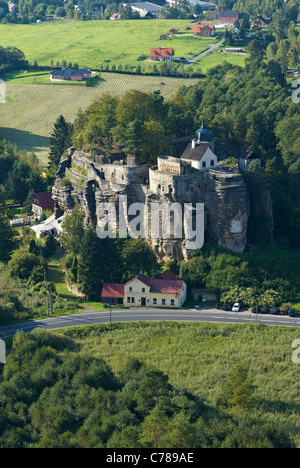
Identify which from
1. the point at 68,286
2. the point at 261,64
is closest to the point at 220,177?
the point at 68,286

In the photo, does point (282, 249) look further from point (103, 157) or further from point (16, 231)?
point (16, 231)

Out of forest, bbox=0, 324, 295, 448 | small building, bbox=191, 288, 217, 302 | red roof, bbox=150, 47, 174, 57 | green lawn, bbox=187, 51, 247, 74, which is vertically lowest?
forest, bbox=0, 324, 295, 448

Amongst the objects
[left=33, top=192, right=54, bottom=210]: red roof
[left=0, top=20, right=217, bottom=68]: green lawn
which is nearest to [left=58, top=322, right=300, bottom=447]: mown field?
[left=33, top=192, right=54, bottom=210]: red roof

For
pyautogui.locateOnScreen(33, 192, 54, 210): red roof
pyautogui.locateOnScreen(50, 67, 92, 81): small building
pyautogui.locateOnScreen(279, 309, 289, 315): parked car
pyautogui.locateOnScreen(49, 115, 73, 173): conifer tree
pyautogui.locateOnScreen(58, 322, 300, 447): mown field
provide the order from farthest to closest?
1. pyautogui.locateOnScreen(50, 67, 92, 81): small building
2. pyautogui.locateOnScreen(49, 115, 73, 173): conifer tree
3. pyautogui.locateOnScreen(33, 192, 54, 210): red roof
4. pyautogui.locateOnScreen(279, 309, 289, 315): parked car
5. pyautogui.locateOnScreen(58, 322, 300, 447): mown field

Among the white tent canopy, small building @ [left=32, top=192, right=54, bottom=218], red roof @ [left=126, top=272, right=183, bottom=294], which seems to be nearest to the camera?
red roof @ [left=126, top=272, right=183, bottom=294]

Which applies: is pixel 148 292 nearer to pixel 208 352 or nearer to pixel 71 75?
pixel 208 352

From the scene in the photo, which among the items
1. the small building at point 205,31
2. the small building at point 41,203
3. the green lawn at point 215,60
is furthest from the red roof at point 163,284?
the small building at point 205,31
